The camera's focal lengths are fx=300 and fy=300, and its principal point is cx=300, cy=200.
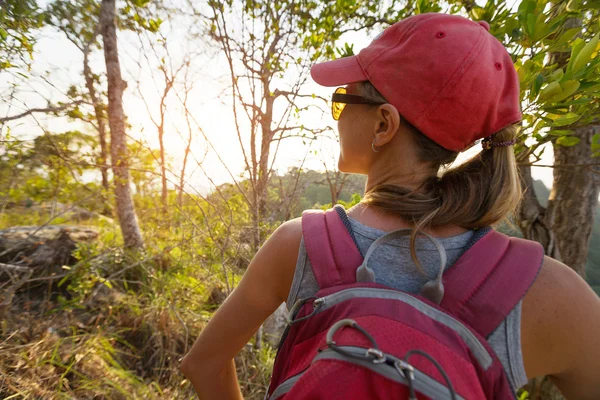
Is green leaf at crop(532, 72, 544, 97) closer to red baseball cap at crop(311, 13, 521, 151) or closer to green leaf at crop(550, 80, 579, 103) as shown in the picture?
green leaf at crop(550, 80, 579, 103)

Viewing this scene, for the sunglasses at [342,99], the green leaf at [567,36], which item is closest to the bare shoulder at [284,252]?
the sunglasses at [342,99]

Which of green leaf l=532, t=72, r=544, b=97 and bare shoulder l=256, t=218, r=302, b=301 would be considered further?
green leaf l=532, t=72, r=544, b=97

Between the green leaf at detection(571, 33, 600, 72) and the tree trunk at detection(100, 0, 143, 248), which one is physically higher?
the tree trunk at detection(100, 0, 143, 248)

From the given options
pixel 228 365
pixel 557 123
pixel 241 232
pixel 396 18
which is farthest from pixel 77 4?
pixel 557 123

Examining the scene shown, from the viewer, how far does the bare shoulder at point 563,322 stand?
0.69m

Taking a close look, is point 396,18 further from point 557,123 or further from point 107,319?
point 107,319

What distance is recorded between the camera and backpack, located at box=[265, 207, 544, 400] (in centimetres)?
56

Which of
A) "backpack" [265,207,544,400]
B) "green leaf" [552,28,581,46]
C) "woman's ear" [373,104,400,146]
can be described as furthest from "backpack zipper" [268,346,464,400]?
"green leaf" [552,28,581,46]

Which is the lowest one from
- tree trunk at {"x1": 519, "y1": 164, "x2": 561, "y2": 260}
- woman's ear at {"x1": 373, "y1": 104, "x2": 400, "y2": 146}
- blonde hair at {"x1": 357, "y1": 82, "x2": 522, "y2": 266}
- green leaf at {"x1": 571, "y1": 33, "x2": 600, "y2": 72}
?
tree trunk at {"x1": 519, "y1": 164, "x2": 561, "y2": 260}

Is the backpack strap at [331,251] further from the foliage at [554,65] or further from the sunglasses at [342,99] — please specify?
the foliage at [554,65]

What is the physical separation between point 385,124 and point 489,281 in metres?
0.55

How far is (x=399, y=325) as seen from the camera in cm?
62

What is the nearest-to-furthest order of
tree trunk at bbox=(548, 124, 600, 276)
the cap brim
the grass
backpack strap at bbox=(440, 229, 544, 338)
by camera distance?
backpack strap at bbox=(440, 229, 544, 338)
the cap brim
tree trunk at bbox=(548, 124, 600, 276)
the grass

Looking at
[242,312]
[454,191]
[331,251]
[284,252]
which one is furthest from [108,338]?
[454,191]
